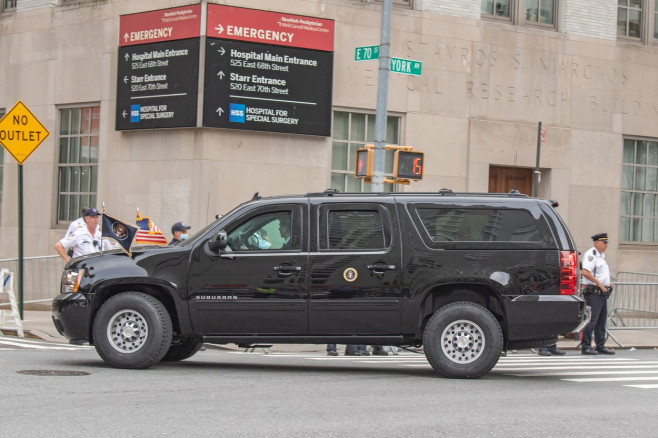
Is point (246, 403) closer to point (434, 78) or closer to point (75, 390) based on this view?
point (75, 390)

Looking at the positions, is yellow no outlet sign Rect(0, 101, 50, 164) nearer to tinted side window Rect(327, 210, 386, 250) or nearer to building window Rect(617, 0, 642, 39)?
tinted side window Rect(327, 210, 386, 250)

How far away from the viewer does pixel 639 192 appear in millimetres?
24328

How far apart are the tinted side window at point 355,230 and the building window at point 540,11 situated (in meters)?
12.8

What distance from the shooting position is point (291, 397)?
9445 mm

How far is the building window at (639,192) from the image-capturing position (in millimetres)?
24172

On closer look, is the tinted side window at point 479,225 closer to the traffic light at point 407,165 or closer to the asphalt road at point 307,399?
the asphalt road at point 307,399

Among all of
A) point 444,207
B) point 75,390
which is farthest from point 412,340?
point 75,390

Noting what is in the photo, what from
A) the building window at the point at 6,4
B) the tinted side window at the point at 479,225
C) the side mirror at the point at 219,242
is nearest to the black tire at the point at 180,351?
the side mirror at the point at 219,242

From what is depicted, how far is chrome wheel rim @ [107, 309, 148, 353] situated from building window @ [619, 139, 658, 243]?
15.3 m

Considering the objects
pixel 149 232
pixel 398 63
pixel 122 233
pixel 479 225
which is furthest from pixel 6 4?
pixel 479 225

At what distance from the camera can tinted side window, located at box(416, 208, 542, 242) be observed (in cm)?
1135

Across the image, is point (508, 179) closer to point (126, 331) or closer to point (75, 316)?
point (126, 331)

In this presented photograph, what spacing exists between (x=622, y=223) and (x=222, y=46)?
10.4 meters

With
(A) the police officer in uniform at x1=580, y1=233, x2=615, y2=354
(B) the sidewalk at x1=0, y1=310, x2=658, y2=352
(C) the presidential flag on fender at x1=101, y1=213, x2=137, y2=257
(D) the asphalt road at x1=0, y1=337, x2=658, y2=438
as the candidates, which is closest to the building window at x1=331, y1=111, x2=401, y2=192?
(B) the sidewalk at x1=0, y1=310, x2=658, y2=352
